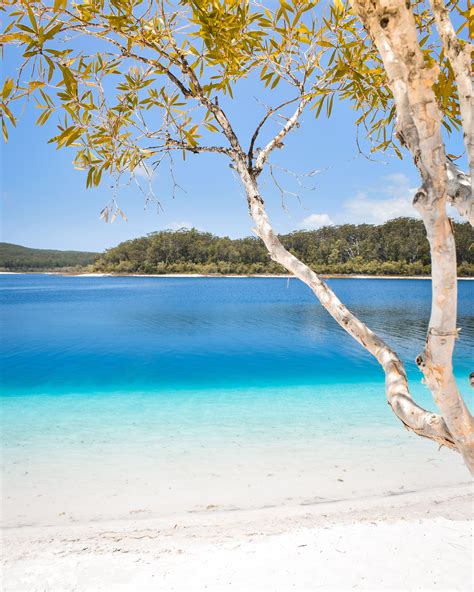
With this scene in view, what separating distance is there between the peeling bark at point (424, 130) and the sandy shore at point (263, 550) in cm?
194

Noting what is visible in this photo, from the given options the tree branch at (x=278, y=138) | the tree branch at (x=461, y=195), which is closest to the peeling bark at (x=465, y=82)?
the tree branch at (x=461, y=195)

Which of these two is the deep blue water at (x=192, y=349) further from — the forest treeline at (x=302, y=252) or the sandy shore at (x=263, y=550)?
the forest treeline at (x=302, y=252)

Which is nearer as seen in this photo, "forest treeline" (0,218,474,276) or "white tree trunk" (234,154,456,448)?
"white tree trunk" (234,154,456,448)

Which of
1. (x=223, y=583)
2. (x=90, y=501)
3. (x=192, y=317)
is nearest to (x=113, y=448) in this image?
(x=90, y=501)

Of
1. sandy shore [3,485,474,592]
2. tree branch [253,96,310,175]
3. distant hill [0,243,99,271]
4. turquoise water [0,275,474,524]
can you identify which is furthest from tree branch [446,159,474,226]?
distant hill [0,243,99,271]

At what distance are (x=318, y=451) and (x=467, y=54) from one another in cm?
447

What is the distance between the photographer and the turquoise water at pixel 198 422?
390 centimetres

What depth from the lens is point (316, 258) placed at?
6425 centimetres

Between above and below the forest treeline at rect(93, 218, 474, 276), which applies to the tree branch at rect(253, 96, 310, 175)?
below

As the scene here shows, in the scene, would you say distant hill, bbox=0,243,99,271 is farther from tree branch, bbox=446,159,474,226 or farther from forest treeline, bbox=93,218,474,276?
tree branch, bbox=446,159,474,226

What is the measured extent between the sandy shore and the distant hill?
99.3 m

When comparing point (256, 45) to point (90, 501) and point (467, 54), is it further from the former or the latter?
point (90, 501)

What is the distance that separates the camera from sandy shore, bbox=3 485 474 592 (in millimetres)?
2350

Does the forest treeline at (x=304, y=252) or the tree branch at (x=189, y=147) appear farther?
the forest treeline at (x=304, y=252)
